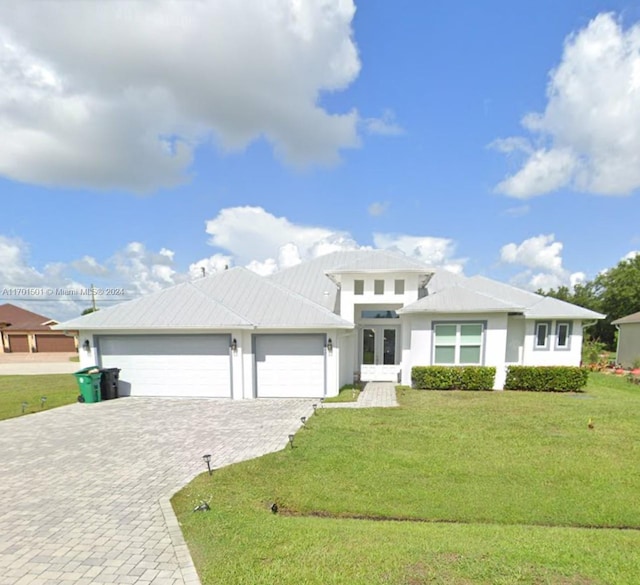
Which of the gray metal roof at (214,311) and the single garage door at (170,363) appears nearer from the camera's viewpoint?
the gray metal roof at (214,311)

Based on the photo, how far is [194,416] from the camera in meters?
10.3

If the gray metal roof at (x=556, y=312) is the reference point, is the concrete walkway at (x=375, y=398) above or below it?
below

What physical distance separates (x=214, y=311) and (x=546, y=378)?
13722 mm

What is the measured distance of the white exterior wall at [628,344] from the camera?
22.9 metres

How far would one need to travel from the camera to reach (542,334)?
16844 millimetres

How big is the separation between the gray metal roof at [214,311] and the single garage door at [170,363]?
0.62 m

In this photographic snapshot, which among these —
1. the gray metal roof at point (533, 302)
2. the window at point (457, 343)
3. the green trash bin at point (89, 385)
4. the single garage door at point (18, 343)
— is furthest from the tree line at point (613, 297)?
the single garage door at point (18, 343)

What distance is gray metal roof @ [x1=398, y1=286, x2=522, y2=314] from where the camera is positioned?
13920 mm

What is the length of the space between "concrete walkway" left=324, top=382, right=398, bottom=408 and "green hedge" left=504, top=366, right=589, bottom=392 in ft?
16.3

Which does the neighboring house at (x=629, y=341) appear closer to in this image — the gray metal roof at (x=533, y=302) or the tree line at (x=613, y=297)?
the gray metal roof at (x=533, y=302)

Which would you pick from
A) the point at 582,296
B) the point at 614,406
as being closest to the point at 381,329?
the point at 614,406

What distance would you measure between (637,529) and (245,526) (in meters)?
5.05

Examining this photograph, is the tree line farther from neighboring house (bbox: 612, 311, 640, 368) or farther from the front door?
the front door

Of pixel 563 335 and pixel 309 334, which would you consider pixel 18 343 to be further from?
pixel 563 335
